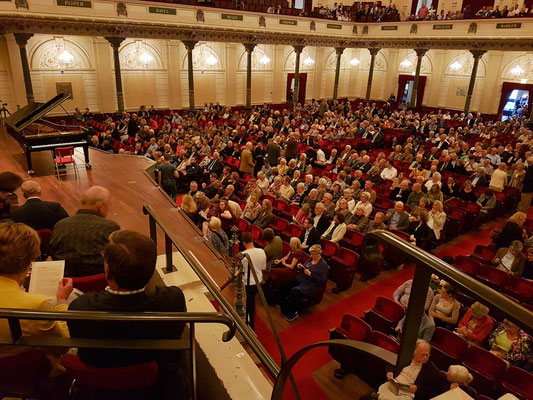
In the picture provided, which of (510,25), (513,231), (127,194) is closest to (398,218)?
(513,231)

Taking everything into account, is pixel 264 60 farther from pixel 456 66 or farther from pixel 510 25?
pixel 510 25

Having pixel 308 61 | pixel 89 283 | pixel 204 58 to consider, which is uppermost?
pixel 308 61

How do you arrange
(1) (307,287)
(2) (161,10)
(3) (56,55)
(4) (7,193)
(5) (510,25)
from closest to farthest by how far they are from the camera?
(4) (7,193)
(1) (307,287)
(2) (161,10)
(3) (56,55)
(5) (510,25)

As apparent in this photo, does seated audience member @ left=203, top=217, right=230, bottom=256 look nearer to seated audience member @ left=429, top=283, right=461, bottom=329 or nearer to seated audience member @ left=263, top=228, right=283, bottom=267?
seated audience member @ left=263, top=228, right=283, bottom=267

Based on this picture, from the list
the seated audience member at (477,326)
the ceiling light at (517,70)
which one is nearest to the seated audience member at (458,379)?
the seated audience member at (477,326)

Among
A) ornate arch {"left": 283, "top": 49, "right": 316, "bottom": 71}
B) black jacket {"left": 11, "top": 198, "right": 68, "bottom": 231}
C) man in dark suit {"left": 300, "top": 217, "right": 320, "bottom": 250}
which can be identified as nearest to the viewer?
black jacket {"left": 11, "top": 198, "right": 68, "bottom": 231}

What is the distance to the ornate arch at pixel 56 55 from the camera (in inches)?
640

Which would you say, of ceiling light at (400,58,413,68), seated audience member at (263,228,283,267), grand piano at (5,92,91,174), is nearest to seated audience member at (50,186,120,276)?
seated audience member at (263,228,283,267)

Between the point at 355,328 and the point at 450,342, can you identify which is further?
the point at 355,328

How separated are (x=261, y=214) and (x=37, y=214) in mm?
4381

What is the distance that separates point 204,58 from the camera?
2083 centimetres

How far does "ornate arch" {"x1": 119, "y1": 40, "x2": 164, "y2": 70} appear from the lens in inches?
730

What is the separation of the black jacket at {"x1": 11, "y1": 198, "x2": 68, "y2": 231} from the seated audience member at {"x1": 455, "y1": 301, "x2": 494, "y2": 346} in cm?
474

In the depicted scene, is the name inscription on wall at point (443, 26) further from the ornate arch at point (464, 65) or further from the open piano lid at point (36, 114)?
the open piano lid at point (36, 114)
